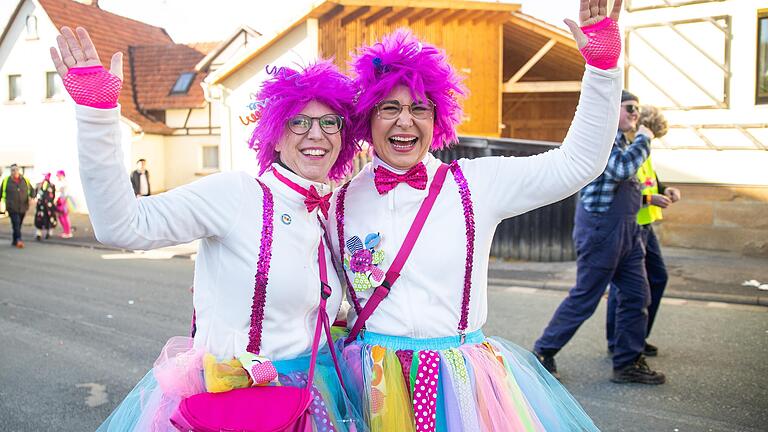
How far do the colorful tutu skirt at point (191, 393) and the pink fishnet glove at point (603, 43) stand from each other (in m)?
1.38

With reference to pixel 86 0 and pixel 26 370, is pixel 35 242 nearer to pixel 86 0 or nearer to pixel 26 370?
pixel 26 370

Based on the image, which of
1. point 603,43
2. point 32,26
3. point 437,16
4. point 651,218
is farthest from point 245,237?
point 32,26

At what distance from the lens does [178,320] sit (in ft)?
23.6

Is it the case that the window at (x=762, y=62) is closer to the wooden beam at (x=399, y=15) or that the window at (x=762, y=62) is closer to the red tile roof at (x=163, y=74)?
the wooden beam at (x=399, y=15)

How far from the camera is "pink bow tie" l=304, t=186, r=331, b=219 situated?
2.38 m

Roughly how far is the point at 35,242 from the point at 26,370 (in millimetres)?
11461

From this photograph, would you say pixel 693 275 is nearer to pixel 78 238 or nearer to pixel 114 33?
pixel 78 238

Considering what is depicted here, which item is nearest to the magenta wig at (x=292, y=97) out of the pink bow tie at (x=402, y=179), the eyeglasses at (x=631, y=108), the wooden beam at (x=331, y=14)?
the pink bow tie at (x=402, y=179)

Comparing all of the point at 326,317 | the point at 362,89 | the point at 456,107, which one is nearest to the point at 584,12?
the point at 456,107

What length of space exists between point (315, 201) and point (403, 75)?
550mm

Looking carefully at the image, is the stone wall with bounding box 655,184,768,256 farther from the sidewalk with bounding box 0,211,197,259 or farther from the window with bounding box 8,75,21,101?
the window with bounding box 8,75,21,101

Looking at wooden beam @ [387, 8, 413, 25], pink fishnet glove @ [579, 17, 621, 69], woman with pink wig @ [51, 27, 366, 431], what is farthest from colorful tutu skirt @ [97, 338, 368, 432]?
wooden beam @ [387, 8, 413, 25]

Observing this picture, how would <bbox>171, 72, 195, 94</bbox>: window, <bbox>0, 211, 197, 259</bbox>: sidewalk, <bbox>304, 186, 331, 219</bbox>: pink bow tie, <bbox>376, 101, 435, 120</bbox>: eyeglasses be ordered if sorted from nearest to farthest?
<bbox>304, 186, 331, 219</bbox>: pink bow tie
<bbox>376, 101, 435, 120</bbox>: eyeglasses
<bbox>0, 211, 197, 259</bbox>: sidewalk
<bbox>171, 72, 195, 94</bbox>: window

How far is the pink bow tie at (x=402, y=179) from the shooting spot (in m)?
2.49
